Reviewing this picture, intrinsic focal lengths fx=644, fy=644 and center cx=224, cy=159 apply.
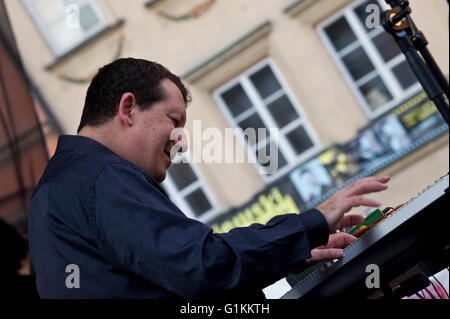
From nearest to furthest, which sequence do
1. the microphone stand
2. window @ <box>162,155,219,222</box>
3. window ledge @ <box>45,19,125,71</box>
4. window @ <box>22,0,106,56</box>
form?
the microphone stand, window @ <box>162,155,219,222</box>, window ledge @ <box>45,19,125,71</box>, window @ <box>22,0,106,56</box>

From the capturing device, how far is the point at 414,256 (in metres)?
1.23

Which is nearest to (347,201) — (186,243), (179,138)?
(186,243)

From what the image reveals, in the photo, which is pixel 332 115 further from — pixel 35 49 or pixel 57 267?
pixel 57 267

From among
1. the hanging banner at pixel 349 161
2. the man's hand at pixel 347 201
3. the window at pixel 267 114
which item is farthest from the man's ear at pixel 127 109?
the window at pixel 267 114

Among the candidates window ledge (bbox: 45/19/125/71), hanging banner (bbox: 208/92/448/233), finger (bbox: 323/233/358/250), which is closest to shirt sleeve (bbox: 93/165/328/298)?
finger (bbox: 323/233/358/250)

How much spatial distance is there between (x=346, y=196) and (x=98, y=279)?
52cm

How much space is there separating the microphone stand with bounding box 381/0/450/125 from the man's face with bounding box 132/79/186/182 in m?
0.53

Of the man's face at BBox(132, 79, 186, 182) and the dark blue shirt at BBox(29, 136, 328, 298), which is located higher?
the man's face at BBox(132, 79, 186, 182)

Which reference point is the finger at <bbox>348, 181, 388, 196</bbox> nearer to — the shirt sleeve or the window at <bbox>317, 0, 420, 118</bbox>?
the shirt sleeve

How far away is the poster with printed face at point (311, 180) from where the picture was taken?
264 inches

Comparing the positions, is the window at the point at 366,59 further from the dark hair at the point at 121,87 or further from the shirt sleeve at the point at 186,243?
the shirt sleeve at the point at 186,243

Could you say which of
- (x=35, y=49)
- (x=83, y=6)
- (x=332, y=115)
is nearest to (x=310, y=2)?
(x=332, y=115)

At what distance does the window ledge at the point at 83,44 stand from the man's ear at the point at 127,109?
20.0ft

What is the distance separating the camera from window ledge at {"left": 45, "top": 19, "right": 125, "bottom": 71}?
7.40 meters
